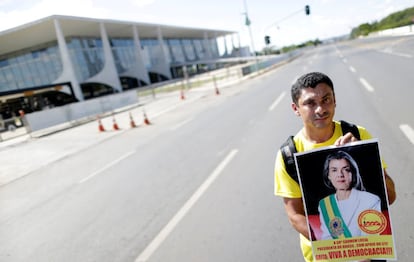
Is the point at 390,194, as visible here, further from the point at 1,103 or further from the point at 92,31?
the point at 92,31

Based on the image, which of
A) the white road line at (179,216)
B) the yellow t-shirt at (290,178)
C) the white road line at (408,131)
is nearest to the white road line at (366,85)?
the white road line at (408,131)

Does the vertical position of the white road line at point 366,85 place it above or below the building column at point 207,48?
below

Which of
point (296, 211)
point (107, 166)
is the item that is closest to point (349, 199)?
point (296, 211)

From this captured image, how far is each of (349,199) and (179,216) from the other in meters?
3.48

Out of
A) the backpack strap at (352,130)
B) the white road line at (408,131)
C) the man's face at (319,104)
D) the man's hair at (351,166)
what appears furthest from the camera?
the white road line at (408,131)

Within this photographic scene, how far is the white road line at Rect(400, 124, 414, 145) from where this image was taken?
19.9 ft

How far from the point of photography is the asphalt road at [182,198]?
12.4 feet

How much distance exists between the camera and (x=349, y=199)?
5.18ft

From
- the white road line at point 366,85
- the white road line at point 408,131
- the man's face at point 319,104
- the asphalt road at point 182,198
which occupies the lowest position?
the white road line at point 408,131

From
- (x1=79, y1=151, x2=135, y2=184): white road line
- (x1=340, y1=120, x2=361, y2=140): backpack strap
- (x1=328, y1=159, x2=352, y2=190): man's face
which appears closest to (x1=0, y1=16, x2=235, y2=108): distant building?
(x1=79, y1=151, x2=135, y2=184): white road line

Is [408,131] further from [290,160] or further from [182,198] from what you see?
[290,160]

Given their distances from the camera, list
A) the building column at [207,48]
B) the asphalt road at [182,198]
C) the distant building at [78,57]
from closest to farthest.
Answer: the asphalt road at [182,198]
the distant building at [78,57]
the building column at [207,48]

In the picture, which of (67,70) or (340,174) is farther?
(67,70)

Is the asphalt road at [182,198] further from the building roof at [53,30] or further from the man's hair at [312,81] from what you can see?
the building roof at [53,30]
